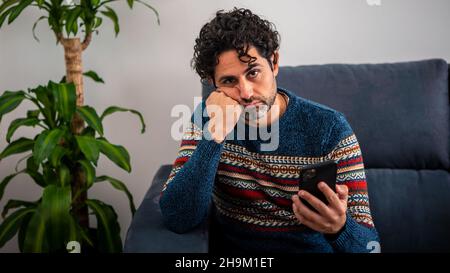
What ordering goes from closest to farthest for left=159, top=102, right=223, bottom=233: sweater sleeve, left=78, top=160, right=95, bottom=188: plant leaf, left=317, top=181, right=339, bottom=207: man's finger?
left=317, top=181, right=339, bottom=207: man's finger → left=159, top=102, right=223, bottom=233: sweater sleeve → left=78, top=160, right=95, bottom=188: plant leaf

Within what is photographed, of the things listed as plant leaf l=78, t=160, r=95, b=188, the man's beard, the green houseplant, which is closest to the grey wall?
the green houseplant

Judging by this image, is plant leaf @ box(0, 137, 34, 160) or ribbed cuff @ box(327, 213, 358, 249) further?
plant leaf @ box(0, 137, 34, 160)

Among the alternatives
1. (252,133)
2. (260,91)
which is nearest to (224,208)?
(252,133)

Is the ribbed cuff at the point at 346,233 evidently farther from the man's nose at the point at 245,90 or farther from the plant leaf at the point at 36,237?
the plant leaf at the point at 36,237

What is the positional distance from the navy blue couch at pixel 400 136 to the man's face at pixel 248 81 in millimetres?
326

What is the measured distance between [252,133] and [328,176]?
286mm

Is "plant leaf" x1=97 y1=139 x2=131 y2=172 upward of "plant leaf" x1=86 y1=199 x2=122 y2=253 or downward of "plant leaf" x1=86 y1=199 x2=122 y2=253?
upward

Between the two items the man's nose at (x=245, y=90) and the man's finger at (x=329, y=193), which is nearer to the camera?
the man's finger at (x=329, y=193)

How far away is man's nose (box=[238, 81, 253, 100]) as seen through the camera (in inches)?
43.2

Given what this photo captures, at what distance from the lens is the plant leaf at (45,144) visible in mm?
1329

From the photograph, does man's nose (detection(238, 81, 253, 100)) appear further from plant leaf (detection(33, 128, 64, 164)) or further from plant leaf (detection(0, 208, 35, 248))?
plant leaf (detection(0, 208, 35, 248))

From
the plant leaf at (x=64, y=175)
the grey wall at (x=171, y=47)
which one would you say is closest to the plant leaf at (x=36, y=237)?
the plant leaf at (x=64, y=175)

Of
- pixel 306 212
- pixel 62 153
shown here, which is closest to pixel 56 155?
pixel 62 153

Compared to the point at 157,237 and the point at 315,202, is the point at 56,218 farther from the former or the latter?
the point at 315,202
